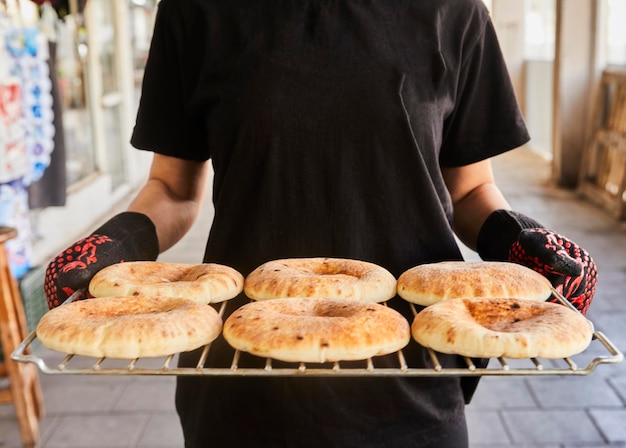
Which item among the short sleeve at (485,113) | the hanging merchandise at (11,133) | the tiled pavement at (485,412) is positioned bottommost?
the tiled pavement at (485,412)

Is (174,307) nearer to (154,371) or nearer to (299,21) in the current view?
(154,371)

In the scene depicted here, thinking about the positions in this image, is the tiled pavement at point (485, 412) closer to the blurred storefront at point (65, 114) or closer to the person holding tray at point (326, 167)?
the blurred storefront at point (65, 114)

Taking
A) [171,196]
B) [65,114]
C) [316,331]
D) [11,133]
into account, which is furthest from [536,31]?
[316,331]

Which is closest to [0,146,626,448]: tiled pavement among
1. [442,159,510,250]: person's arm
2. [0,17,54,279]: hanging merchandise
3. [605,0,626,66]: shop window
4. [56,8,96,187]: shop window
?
[0,17,54,279]: hanging merchandise

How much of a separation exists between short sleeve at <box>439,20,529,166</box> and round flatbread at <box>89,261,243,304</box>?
0.61 m

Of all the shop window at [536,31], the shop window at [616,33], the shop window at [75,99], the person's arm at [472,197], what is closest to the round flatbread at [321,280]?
the person's arm at [472,197]

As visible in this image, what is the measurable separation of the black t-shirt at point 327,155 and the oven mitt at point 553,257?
5.5 inches

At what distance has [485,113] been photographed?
1.54 metres

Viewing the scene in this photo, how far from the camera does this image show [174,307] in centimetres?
117

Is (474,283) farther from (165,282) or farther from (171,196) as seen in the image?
(171,196)

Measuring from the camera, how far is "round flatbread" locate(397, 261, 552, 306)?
3.96 feet

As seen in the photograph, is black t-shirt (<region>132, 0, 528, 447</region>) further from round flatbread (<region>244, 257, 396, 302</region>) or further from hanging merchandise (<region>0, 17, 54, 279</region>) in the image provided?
hanging merchandise (<region>0, 17, 54, 279</region>)

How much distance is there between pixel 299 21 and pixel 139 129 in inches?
17.7

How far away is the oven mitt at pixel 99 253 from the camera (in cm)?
121
